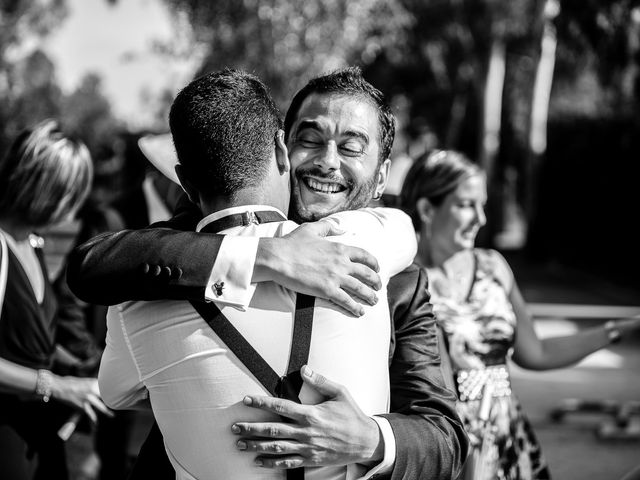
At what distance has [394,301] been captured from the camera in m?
2.00

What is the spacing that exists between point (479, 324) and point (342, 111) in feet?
4.99

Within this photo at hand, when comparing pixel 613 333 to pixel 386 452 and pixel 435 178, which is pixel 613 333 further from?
pixel 386 452

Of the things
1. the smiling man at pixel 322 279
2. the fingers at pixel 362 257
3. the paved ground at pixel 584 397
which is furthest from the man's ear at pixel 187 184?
the paved ground at pixel 584 397

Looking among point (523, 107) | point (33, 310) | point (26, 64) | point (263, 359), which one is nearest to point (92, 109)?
point (26, 64)

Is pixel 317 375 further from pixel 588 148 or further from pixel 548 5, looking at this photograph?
pixel 548 5

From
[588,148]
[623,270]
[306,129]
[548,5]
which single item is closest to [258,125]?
[306,129]

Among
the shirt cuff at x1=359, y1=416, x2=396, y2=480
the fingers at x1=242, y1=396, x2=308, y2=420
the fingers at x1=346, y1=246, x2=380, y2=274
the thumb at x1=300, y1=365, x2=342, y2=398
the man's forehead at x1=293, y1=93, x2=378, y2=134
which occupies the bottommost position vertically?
the shirt cuff at x1=359, y1=416, x2=396, y2=480

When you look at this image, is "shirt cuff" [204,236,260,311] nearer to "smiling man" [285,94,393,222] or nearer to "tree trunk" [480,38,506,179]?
"smiling man" [285,94,393,222]

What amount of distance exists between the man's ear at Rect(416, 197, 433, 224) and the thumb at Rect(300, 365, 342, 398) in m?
2.02

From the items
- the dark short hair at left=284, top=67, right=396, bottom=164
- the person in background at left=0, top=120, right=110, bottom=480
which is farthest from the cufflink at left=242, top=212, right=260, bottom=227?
the person in background at left=0, top=120, right=110, bottom=480

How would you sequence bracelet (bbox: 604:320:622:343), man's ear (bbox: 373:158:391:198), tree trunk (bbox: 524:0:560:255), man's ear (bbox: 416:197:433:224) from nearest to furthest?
man's ear (bbox: 373:158:391:198)
bracelet (bbox: 604:320:622:343)
man's ear (bbox: 416:197:433:224)
tree trunk (bbox: 524:0:560:255)

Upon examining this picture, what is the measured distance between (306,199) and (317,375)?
28.3 inches

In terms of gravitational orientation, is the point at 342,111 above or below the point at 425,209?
above

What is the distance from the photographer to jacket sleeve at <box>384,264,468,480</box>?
181cm
